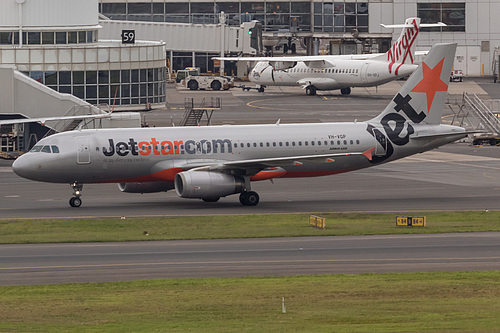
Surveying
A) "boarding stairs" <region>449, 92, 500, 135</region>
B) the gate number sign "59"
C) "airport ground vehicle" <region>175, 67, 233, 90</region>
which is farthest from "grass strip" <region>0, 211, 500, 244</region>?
"airport ground vehicle" <region>175, 67, 233, 90</region>

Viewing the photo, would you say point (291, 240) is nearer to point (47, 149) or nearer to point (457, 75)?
point (47, 149)

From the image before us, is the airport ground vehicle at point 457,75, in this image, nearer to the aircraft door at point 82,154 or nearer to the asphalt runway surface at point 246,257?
the aircraft door at point 82,154

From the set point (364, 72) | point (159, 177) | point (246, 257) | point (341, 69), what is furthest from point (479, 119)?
point (246, 257)

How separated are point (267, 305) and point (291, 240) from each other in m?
12.4

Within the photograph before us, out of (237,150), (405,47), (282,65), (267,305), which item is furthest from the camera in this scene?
(282,65)

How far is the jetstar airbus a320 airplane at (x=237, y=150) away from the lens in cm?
5025

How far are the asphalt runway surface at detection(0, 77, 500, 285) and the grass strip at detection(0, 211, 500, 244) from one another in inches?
54.6

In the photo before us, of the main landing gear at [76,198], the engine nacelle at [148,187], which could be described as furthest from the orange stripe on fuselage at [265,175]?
the main landing gear at [76,198]

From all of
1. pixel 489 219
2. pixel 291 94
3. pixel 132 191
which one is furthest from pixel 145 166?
pixel 291 94

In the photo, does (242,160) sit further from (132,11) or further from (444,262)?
(132,11)

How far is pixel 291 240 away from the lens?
41281 millimetres

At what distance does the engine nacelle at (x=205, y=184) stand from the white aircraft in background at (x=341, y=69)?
65.2m

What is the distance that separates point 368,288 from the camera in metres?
31.4

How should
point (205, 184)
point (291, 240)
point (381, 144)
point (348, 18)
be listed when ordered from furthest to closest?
1. point (348, 18)
2. point (381, 144)
3. point (205, 184)
4. point (291, 240)
